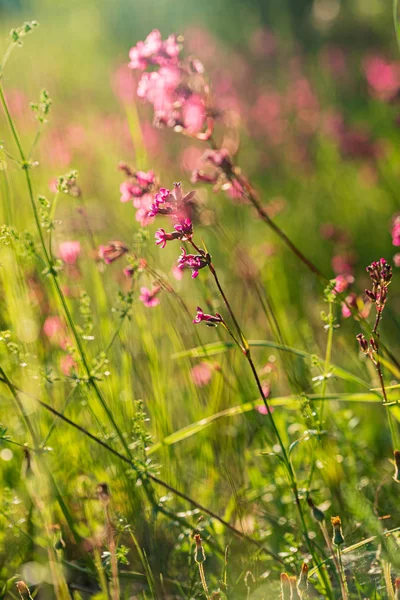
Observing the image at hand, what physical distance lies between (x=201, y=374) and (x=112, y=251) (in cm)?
67

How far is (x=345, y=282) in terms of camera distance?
5.87ft

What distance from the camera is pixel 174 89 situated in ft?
6.18

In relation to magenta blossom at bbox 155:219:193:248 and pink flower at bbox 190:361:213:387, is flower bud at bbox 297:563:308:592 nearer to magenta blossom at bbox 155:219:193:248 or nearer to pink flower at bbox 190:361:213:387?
magenta blossom at bbox 155:219:193:248

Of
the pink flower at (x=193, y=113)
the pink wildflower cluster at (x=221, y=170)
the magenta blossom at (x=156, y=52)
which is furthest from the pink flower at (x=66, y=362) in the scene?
the magenta blossom at (x=156, y=52)

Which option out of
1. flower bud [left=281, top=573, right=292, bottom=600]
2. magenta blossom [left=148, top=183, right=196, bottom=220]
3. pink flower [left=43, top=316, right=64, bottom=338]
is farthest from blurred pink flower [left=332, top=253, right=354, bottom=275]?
flower bud [left=281, top=573, right=292, bottom=600]

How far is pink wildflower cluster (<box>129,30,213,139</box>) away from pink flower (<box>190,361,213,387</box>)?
2.34ft

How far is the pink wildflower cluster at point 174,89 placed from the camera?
1850 mm

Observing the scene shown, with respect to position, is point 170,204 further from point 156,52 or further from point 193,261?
point 156,52

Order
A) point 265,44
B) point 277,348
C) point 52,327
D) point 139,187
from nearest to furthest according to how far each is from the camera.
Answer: point 277,348 → point 139,187 → point 52,327 → point 265,44

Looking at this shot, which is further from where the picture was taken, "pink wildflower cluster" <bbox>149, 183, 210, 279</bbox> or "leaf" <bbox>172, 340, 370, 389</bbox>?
"leaf" <bbox>172, 340, 370, 389</bbox>

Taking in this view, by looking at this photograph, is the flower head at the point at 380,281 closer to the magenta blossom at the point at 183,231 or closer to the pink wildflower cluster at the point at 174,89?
the magenta blossom at the point at 183,231

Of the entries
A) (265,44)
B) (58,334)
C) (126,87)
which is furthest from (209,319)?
(265,44)

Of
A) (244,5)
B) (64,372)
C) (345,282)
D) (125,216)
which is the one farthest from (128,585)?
(244,5)

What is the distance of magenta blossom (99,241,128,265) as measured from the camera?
5.65 feet
